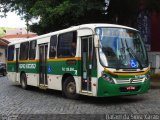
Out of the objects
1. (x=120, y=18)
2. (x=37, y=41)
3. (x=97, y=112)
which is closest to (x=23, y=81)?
(x=37, y=41)

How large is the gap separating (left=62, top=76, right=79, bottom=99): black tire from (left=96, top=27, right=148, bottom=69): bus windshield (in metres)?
2.33

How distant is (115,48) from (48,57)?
16.0 ft

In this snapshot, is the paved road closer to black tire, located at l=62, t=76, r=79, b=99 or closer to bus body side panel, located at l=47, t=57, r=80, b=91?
black tire, located at l=62, t=76, r=79, b=99

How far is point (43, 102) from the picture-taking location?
16469mm

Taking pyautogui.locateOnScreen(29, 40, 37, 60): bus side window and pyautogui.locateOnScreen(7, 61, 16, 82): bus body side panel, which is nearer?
pyautogui.locateOnScreen(29, 40, 37, 60): bus side window

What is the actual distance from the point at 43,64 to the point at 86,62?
4.81 m

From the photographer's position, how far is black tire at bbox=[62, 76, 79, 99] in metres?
16.9

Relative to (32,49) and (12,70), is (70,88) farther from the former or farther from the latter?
(12,70)

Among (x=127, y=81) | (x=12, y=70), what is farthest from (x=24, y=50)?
(x=127, y=81)

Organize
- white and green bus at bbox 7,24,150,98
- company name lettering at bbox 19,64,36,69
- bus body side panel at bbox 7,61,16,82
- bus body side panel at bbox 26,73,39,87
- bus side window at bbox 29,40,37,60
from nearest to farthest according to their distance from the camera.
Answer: white and green bus at bbox 7,24,150,98
bus body side panel at bbox 26,73,39,87
company name lettering at bbox 19,64,36,69
bus side window at bbox 29,40,37,60
bus body side panel at bbox 7,61,16,82

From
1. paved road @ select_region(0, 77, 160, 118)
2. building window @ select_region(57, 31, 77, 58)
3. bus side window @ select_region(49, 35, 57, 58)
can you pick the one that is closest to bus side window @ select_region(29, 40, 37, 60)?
bus side window @ select_region(49, 35, 57, 58)

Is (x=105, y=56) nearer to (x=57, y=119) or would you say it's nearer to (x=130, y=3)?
(x=57, y=119)

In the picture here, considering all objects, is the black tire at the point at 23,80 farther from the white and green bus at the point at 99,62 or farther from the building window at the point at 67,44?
the building window at the point at 67,44

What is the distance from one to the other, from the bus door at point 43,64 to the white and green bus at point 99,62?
33.7 inches
